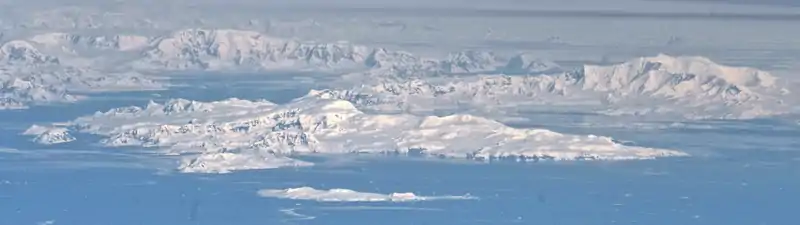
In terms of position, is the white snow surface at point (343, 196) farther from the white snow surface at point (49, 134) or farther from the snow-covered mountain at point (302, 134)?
the white snow surface at point (49, 134)

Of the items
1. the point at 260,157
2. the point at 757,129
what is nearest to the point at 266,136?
the point at 260,157

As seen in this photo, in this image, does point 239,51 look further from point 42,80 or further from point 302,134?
point 42,80

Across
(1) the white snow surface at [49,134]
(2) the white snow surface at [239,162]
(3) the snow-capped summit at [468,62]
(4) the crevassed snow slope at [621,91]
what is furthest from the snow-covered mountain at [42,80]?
(3) the snow-capped summit at [468,62]

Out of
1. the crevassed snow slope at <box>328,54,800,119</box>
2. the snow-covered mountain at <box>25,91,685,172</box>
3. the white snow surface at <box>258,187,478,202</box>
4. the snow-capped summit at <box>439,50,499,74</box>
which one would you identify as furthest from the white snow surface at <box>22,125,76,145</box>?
the snow-capped summit at <box>439,50,499,74</box>

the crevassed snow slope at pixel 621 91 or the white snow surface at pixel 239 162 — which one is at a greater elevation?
the crevassed snow slope at pixel 621 91

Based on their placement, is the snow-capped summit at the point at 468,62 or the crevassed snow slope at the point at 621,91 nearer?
the crevassed snow slope at the point at 621,91

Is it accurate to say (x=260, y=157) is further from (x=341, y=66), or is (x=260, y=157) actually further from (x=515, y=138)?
(x=515, y=138)
